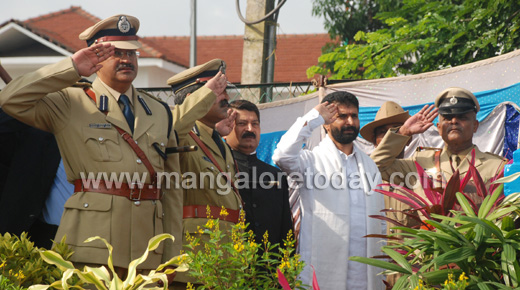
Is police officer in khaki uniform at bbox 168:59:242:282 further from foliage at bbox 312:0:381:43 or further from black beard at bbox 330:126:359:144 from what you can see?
foliage at bbox 312:0:381:43

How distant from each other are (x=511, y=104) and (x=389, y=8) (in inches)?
390

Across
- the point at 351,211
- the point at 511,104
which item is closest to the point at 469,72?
the point at 511,104

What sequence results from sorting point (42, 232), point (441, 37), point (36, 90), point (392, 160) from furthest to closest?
point (441, 37), point (392, 160), point (42, 232), point (36, 90)

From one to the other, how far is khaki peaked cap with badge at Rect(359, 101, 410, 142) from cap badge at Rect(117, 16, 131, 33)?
2.89 m

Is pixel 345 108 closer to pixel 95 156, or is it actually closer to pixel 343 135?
pixel 343 135

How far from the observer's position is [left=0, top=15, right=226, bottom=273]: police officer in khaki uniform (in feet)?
13.5

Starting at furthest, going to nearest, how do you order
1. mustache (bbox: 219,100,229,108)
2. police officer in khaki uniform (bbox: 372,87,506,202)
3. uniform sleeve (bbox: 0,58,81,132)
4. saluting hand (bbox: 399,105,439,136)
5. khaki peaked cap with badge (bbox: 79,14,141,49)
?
saluting hand (bbox: 399,105,439,136), police officer in khaki uniform (bbox: 372,87,506,202), mustache (bbox: 219,100,229,108), khaki peaked cap with badge (bbox: 79,14,141,49), uniform sleeve (bbox: 0,58,81,132)

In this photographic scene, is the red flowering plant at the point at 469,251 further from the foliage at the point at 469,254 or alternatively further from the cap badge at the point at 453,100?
the cap badge at the point at 453,100

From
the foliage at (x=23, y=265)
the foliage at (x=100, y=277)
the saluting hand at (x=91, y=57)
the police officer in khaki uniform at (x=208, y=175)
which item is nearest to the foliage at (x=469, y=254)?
the foliage at (x=100, y=277)

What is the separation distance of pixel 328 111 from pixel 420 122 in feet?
2.70

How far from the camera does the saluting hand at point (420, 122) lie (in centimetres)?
617

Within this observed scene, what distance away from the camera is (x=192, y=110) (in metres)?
4.81

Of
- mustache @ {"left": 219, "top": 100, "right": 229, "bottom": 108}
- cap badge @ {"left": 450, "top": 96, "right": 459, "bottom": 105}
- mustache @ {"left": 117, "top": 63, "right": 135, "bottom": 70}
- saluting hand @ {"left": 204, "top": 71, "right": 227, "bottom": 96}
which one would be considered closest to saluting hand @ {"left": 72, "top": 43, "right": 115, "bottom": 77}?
mustache @ {"left": 117, "top": 63, "right": 135, "bottom": 70}

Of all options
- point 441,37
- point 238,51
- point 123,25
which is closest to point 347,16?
point 441,37
